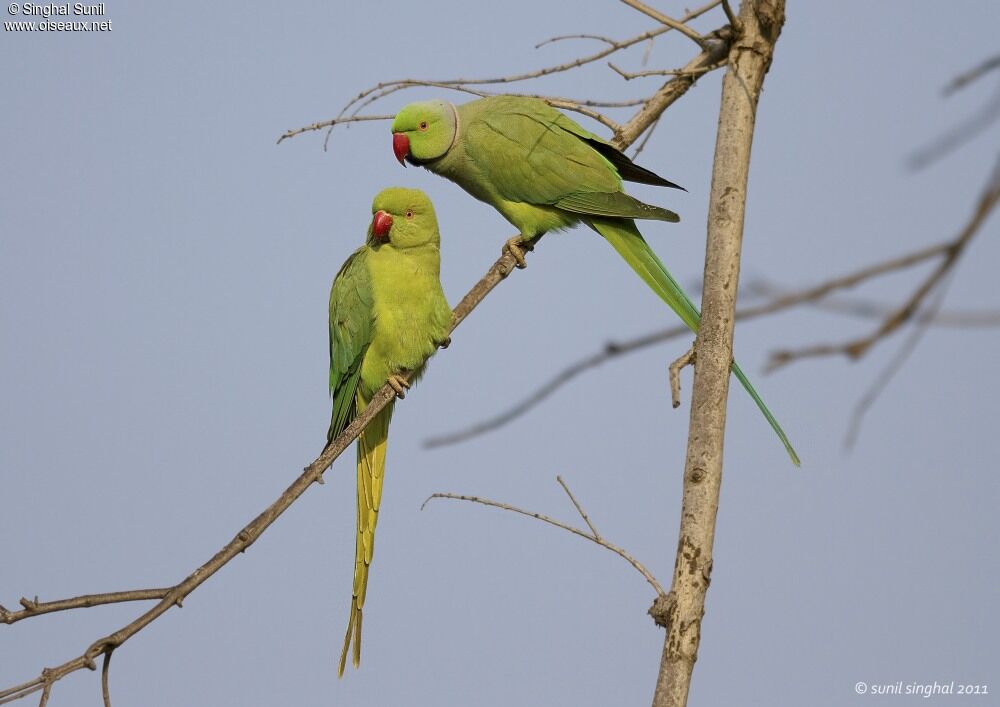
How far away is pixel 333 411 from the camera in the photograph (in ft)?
12.2

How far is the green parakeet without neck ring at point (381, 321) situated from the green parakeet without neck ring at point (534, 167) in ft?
1.15

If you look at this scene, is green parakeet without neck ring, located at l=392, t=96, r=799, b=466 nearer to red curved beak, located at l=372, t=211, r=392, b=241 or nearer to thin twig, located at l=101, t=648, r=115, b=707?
red curved beak, located at l=372, t=211, r=392, b=241

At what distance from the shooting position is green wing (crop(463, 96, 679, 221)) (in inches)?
142

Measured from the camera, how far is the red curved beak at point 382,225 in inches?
141

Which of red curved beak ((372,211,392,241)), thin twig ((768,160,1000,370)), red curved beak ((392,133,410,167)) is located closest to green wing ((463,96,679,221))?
red curved beak ((392,133,410,167))

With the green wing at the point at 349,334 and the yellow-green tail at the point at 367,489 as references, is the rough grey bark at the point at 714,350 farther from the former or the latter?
the green wing at the point at 349,334

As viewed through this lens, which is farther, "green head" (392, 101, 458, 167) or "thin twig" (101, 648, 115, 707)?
"green head" (392, 101, 458, 167)

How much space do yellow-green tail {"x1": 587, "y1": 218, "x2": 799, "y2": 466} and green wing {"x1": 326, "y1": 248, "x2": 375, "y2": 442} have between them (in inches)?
34.4

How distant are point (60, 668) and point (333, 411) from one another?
1.84m

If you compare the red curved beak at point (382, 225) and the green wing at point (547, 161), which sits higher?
the green wing at point (547, 161)

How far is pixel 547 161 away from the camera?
374 cm

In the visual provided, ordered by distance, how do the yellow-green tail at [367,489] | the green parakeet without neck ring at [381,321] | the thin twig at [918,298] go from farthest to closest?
the green parakeet without neck ring at [381,321]
the yellow-green tail at [367,489]
the thin twig at [918,298]

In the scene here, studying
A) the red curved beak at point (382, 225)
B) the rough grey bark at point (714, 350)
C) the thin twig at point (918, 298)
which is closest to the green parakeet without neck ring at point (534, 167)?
the red curved beak at point (382, 225)

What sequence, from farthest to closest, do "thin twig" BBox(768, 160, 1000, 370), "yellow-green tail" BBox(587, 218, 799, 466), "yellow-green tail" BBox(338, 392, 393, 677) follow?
"yellow-green tail" BBox(338, 392, 393, 677) < "yellow-green tail" BBox(587, 218, 799, 466) < "thin twig" BBox(768, 160, 1000, 370)
